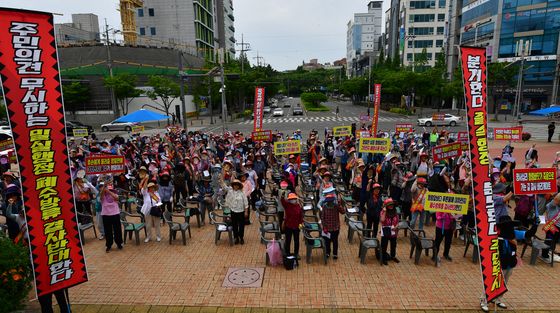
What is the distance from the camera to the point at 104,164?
10.3m

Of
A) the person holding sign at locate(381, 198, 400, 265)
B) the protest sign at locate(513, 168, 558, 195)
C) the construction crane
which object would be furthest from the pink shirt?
the construction crane

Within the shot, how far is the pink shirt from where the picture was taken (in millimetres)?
8539

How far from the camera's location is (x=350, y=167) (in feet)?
42.3

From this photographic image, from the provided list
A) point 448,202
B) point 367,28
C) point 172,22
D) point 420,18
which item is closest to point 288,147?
point 448,202

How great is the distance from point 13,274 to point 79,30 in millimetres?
65021

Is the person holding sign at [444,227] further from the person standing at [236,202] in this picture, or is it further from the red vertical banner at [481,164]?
the person standing at [236,202]

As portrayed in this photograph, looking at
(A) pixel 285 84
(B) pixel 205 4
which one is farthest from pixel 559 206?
(A) pixel 285 84

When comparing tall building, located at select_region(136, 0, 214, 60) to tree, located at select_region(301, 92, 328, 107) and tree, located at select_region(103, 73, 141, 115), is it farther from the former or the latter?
tree, located at select_region(103, 73, 141, 115)

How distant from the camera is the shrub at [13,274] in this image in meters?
5.57

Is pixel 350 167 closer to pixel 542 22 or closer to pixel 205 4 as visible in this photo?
pixel 542 22

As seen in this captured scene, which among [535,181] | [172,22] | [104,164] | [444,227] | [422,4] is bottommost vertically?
A: [444,227]

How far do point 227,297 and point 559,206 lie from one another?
25.2ft

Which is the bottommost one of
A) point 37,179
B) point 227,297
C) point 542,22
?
point 227,297

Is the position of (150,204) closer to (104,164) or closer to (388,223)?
(104,164)
